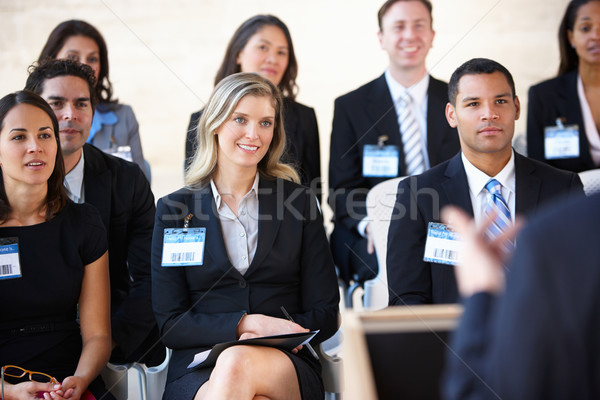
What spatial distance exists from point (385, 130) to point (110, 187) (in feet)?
5.06

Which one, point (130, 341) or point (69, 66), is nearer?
point (130, 341)

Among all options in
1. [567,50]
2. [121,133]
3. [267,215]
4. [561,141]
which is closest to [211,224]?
[267,215]

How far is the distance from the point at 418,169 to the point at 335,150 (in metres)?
0.49

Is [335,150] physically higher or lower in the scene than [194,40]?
lower

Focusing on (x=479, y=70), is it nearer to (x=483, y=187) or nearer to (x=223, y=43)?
(x=483, y=187)

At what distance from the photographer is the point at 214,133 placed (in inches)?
102

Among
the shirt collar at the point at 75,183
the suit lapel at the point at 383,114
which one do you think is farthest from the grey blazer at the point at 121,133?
the suit lapel at the point at 383,114

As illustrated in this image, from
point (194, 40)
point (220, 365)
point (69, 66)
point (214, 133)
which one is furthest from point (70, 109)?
point (194, 40)

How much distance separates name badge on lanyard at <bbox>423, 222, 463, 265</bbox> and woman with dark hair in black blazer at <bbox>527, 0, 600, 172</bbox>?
162 centimetres

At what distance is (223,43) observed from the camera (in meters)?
5.73

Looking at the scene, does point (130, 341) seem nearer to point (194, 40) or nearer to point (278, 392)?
point (278, 392)

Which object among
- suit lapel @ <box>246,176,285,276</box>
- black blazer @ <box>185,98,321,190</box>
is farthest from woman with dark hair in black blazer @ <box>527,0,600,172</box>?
suit lapel @ <box>246,176,285,276</box>

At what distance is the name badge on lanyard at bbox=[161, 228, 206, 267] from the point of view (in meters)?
2.35

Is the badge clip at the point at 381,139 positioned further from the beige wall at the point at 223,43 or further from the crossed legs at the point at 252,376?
the beige wall at the point at 223,43
